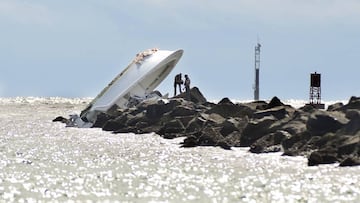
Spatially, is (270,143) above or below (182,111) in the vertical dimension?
below

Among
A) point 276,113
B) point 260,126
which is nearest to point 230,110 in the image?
point 276,113

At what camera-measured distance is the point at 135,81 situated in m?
43.9

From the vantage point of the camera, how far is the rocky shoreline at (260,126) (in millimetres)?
21328

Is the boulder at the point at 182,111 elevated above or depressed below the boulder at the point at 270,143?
above

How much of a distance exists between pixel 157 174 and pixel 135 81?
24.3 metres

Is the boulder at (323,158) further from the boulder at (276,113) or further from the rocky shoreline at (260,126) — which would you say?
the boulder at (276,113)

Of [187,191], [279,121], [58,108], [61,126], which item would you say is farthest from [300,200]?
[58,108]

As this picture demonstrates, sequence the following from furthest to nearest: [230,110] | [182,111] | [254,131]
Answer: [182,111] → [230,110] → [254,131]

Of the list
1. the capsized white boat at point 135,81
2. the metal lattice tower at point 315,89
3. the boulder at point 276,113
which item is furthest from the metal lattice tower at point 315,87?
the boulder at point 276,113

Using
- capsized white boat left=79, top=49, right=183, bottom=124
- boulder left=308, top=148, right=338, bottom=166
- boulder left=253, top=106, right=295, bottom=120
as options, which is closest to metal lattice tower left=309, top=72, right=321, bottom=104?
capsized white boat left=79, top=49, right=183, bottom=124

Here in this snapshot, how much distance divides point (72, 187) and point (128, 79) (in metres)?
27.1

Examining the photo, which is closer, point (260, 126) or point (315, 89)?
point (260, 126)

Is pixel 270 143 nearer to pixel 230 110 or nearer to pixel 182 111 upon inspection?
pixel 230 110

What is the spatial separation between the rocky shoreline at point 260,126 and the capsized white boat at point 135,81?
14.7 feet
